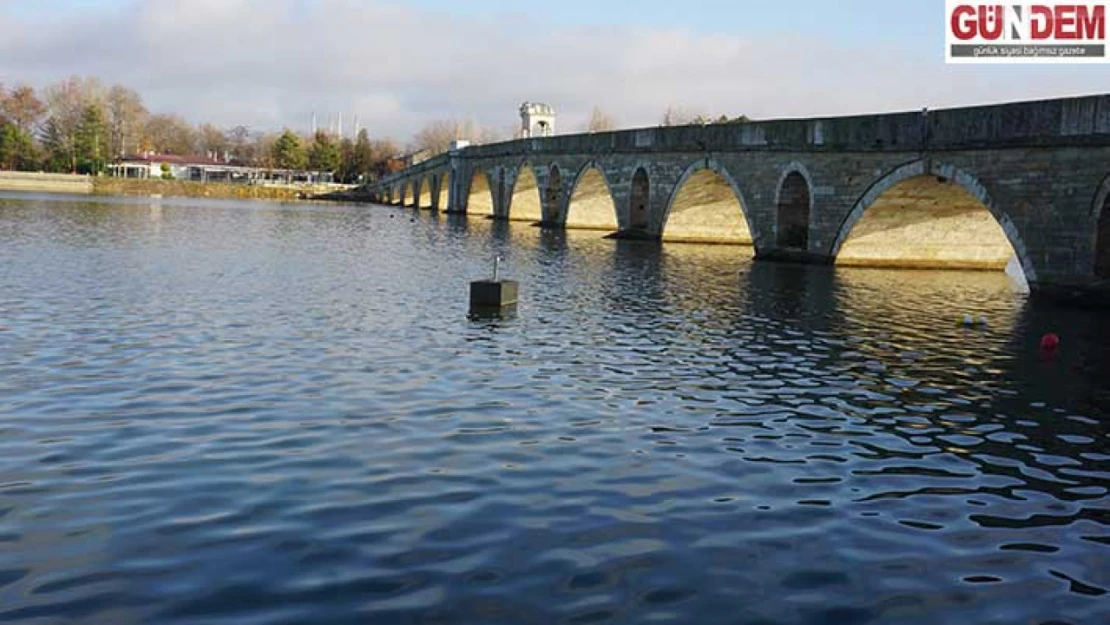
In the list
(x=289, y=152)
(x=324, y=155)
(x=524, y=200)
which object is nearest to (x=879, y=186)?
(x=524, y=200)

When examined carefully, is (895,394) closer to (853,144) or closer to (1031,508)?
(1031,508)

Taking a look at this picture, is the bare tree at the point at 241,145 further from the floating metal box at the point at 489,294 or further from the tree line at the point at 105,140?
the floating metal box at the point at 489,294

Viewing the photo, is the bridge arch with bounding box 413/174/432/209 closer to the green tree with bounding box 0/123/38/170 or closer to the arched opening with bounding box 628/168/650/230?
the arched opening with bounding box 628/168/650/230

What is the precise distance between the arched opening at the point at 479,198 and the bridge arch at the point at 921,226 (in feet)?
154

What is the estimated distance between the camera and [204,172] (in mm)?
133500

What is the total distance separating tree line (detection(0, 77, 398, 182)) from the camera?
374 ft

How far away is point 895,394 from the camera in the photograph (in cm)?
1265

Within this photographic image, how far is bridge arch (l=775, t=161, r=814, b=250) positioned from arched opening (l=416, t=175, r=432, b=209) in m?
60.7

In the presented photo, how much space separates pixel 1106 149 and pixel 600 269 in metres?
13.4

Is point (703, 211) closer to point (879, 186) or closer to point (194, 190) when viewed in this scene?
point (879, 186)

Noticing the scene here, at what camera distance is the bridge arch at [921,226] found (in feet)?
92.1

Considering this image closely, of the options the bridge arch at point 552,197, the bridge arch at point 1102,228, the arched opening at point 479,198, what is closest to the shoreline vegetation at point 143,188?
the arched opening at point 479,198

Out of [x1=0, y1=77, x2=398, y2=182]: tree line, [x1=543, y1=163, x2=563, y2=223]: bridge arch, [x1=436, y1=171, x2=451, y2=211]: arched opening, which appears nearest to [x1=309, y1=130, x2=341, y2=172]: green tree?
[x1=0, y1=77, x2=398, y2=182]: tree line

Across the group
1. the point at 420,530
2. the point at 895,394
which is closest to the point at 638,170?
the point at 895,394
